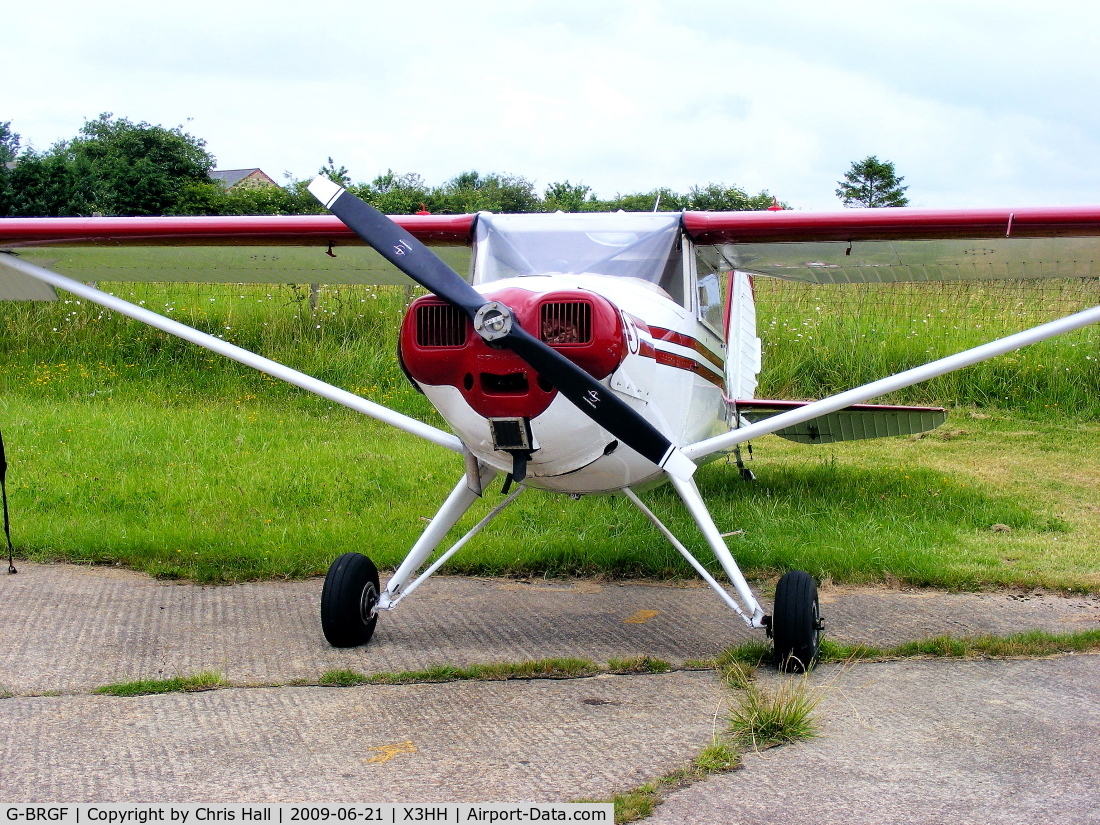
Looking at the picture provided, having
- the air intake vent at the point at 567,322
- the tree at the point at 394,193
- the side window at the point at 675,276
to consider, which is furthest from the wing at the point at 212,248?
the tree at the point at 394,193

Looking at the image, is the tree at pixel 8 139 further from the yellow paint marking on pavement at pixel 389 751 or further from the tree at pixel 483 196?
the yellow paint marking on pavement at pixel 389 751

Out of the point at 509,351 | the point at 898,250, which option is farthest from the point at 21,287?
the point at 898,250

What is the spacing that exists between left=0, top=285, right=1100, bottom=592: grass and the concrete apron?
0.35 meters

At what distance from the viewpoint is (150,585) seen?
5.49 metres

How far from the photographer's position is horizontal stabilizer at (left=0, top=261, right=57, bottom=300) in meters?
6.12

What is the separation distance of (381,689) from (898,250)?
3.60 metres

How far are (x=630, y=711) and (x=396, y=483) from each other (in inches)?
164

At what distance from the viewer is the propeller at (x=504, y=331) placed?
321 centimetres

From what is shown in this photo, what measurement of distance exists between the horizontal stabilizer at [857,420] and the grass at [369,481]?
50 centimetres

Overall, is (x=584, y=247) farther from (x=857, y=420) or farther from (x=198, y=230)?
(x=857, y=420)

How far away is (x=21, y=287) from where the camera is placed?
20.6 feet

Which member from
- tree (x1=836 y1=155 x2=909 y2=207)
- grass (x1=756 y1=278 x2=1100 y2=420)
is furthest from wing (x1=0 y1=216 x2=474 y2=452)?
tree (x1=836 y1=155 x2=909 y2=207)

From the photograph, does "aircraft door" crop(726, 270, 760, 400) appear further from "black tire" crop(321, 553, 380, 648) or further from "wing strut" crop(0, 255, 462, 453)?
"black tire" crop(321, 553, 380, 648)

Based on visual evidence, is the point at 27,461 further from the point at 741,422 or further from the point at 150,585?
the point at 741,422
